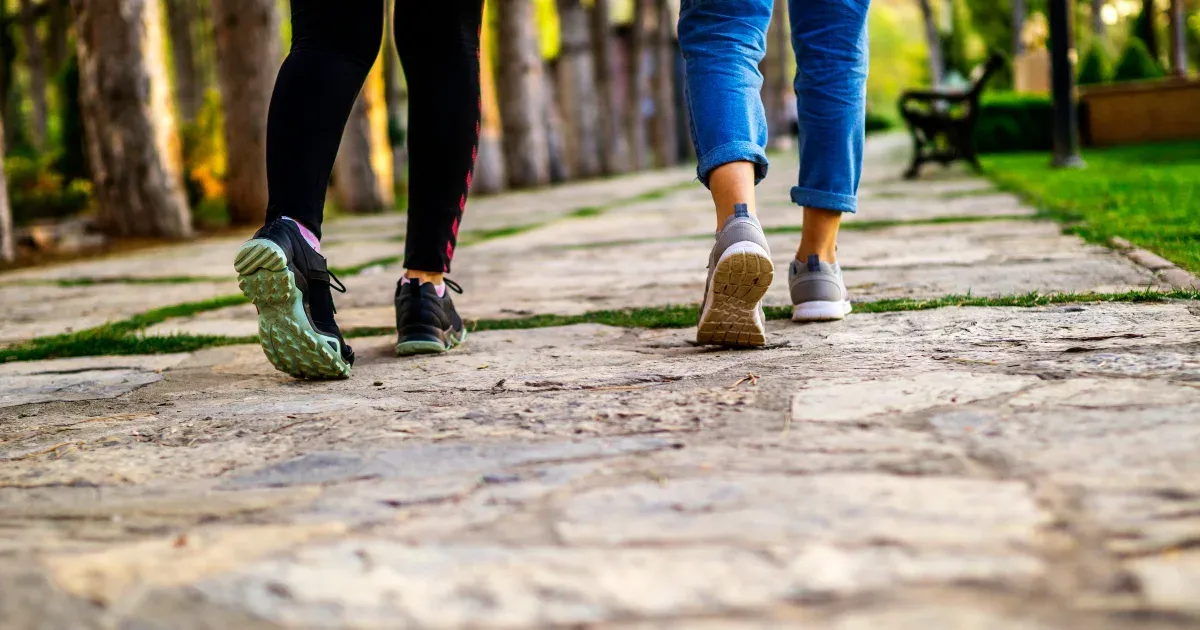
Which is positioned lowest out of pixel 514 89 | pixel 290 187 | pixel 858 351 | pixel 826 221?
pixel 858 351

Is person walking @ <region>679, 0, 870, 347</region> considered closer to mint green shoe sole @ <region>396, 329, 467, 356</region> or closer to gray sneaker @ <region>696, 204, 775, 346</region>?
gray sneaker @ <region>696, 204, 775, 346</region>

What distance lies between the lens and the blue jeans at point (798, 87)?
239 cm

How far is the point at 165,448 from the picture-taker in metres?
1.69

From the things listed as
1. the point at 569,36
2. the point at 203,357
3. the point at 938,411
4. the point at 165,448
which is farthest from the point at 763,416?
the point at 569,36

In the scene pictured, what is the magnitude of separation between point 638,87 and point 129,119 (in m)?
15.3

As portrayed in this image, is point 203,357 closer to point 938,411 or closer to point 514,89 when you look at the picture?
point 938,411

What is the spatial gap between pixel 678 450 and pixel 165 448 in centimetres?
78

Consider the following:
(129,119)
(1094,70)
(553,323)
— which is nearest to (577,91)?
(1094,70)

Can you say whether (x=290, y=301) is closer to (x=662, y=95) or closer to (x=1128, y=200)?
(x=1128, y=200)

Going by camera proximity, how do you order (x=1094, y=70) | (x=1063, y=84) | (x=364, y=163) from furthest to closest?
(x=1094, y=70), (x=364, y=163), (x=1063, y=84)

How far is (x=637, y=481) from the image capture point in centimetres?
135

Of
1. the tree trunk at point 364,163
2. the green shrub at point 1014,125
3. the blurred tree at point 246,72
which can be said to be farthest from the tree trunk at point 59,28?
the green shrub at point 1014,125

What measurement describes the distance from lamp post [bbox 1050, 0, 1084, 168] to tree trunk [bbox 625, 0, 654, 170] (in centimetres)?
1267

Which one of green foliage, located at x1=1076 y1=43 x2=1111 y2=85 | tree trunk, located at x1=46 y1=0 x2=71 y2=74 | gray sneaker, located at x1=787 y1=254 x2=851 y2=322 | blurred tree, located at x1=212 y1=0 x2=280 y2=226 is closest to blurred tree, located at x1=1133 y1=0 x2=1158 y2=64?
green foliage, located at x1=1076 y1=43 x2=1111 y2=85
